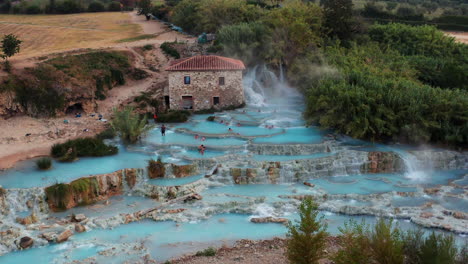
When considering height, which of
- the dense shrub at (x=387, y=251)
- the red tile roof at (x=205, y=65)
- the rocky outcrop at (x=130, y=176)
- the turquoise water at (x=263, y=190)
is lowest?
the turquoise water at (x=263, y=190)

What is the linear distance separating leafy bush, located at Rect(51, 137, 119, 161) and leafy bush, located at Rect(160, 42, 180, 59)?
2106cm

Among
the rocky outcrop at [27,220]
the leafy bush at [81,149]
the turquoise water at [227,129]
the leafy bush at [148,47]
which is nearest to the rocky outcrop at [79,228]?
the rocky outcrop at [27,220]

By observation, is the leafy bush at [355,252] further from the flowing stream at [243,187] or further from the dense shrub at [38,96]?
the dense shrub at [38,96]

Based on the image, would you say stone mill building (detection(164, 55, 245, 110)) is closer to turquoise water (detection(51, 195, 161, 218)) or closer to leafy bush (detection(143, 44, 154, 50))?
leafy bush (detection(143, 44, 154, 50))

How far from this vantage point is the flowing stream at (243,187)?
2112 centimetres

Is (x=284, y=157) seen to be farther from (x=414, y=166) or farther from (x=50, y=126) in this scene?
(x=50, y=126)

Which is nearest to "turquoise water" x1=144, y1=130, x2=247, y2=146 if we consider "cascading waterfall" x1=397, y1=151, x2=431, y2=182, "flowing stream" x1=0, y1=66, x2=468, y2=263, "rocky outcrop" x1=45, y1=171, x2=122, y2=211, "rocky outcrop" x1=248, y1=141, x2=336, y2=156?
"flowing stream" x1=0, y1=66, x2=468, y2=263

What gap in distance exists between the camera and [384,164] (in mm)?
29359

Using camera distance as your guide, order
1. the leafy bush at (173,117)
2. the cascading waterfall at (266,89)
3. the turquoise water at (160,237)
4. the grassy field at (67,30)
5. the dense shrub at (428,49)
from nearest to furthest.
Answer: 1. the turquoise water at (160,237)
2. the leafy bush at (173,117)
3. the cascading waterfall at (266,89)
4. the dense shrub at (428,49)
5. the grassy field at (67,30)

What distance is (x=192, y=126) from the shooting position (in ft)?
117

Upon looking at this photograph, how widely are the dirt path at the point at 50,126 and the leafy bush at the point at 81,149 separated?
1163mm

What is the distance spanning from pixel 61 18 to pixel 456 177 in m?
60.1

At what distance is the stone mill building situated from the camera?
128ft

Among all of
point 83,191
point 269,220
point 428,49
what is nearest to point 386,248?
Result: point 269,220
